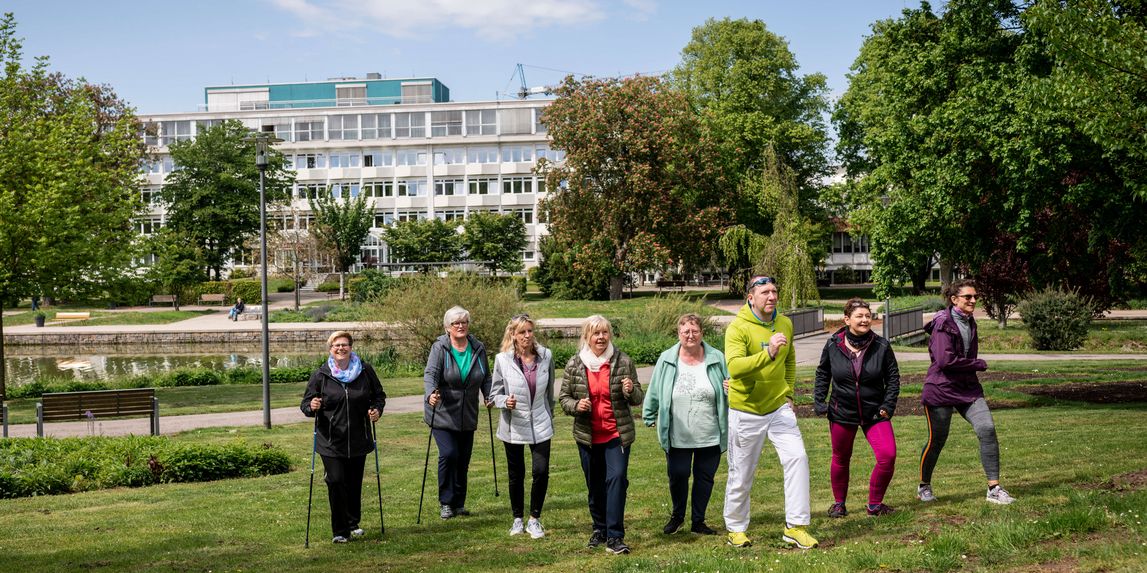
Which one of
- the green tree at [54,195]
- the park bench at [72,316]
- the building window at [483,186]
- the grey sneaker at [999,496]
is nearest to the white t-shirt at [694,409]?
the grey sneaker at [999,496]

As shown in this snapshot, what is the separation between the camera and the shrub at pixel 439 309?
81.3 feet

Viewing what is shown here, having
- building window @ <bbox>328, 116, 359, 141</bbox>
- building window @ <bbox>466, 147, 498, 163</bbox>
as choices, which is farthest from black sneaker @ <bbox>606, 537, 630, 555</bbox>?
building window @ <bbox>328, 116, 359, 141</bbox>

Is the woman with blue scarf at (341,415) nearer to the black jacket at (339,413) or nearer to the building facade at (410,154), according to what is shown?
the black jacket at (339,413)

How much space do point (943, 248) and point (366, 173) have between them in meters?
64.1

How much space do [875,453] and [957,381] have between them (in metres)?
0.93

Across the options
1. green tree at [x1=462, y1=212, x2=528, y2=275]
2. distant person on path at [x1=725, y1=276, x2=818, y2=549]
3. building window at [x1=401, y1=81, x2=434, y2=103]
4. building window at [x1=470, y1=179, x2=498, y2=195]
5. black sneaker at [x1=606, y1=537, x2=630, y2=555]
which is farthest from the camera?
building window at [x1=401, y1=81, x2=434, y2=103]

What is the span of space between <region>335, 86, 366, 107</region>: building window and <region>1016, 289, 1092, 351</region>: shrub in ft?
Result: 239

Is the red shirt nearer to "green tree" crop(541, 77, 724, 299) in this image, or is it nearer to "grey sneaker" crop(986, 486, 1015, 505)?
"grey sneaker" crop(986, 486, 1015, 505)

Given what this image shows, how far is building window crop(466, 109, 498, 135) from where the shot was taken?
84562 mm

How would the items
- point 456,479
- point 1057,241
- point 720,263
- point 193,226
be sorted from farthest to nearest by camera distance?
point 193,226 < point 720,263 < point 1057,241 < point 456,479

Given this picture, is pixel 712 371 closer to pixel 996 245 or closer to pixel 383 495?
pixel 383 495

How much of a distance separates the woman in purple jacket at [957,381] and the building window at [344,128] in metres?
82.3

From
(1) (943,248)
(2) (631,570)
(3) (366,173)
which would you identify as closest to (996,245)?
(1) (943,248)

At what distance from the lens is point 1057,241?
22812 mm
